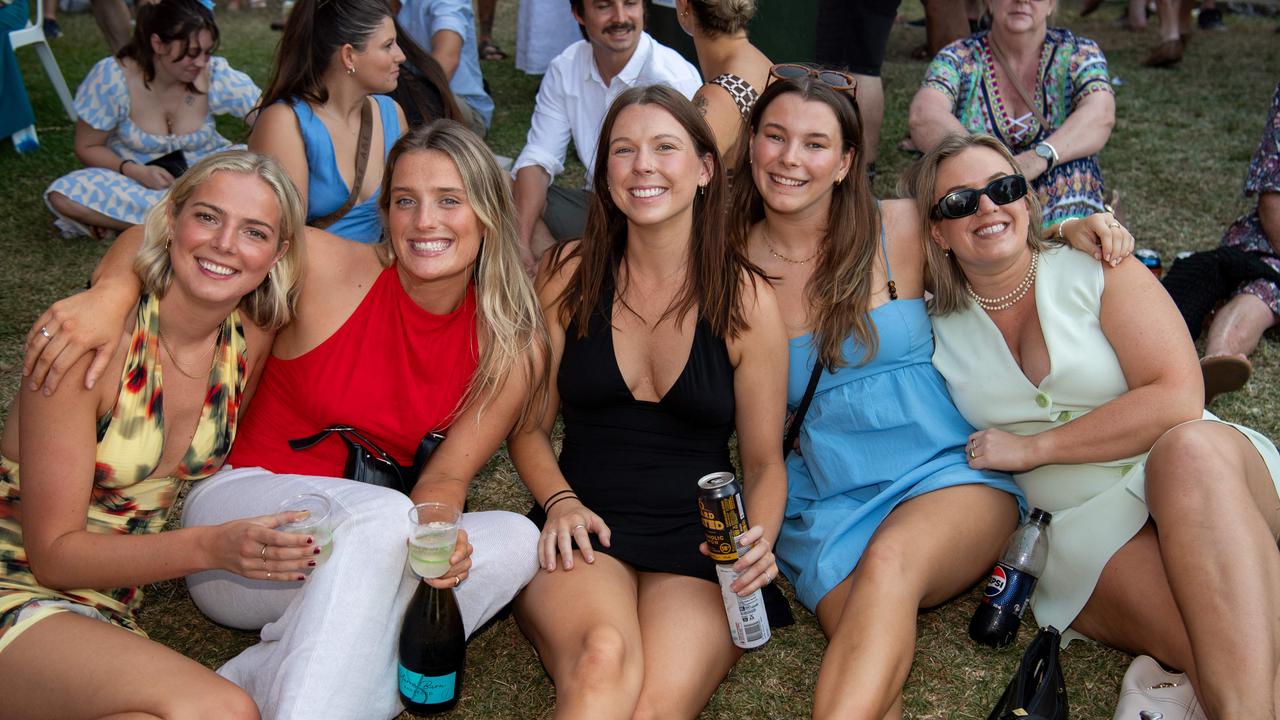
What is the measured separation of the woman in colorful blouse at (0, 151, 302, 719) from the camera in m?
2.56

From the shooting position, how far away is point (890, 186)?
7.31 metres

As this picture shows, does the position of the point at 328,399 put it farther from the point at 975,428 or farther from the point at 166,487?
the point at 975,428

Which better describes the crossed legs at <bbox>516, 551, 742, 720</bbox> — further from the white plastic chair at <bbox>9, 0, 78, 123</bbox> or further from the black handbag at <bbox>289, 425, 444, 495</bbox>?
the white plastic chair at <bbox>9, 0, 78, 123</bbox>

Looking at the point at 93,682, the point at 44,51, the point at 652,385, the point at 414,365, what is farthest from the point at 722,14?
the point at 44,51

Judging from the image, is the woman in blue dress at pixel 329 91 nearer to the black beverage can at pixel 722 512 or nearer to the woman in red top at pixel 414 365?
the woman in red top at pixel 414 365

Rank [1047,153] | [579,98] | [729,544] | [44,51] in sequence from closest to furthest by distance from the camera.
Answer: [729,544]
[1047,153]
[579,98]
[44,51]

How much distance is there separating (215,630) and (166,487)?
28.9 inches

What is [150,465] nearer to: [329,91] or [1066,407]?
[329,91]

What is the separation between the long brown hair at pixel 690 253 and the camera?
10.9 feet

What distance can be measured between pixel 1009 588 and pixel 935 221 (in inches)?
45.2

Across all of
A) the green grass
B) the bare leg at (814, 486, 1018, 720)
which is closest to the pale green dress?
the bare leg at (814, 486, 1018, 720)

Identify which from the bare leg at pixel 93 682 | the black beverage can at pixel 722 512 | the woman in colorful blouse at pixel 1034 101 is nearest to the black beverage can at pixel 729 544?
the black beverage can at pixel 722 512

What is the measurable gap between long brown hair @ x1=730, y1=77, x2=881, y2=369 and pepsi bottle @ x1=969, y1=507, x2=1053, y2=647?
0.72m

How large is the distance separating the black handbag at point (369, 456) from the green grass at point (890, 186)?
2.10 feet
